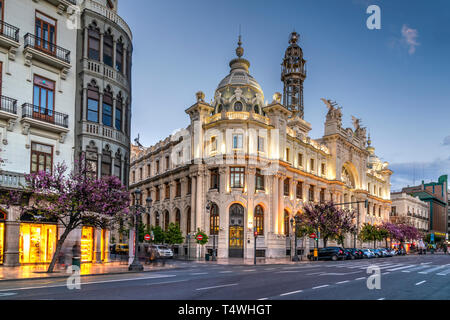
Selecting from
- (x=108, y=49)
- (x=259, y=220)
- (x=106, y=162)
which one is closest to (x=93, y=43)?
(x=108, y=49)

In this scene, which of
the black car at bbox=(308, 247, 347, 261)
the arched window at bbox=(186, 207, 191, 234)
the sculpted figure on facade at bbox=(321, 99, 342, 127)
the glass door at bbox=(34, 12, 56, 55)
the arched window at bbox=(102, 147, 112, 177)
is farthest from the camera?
the sculpted figure on facade at bbox=(321, 99, 342, 127)

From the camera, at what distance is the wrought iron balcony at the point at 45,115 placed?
25.8m

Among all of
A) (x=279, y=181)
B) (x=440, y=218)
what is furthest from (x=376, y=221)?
(x=440, y=218)

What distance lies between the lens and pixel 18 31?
2556 cm

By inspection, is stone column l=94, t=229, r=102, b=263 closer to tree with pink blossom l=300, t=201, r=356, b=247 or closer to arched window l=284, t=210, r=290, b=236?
arched window l=284, t=210, r=290, b=236

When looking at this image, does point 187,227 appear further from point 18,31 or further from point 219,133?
point 18,31

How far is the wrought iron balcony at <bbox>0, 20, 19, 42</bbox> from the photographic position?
2494 centimetres

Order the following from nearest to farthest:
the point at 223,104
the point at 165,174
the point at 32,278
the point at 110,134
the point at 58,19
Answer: the point at 32,278 < the point at 58,19 < the point at 110,134 < the point at 223,104 < the point at 165,174

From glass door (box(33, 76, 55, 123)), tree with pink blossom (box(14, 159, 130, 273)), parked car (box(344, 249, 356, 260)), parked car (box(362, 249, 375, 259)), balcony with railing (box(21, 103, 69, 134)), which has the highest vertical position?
glass door (box(33, 76, 55, 123))

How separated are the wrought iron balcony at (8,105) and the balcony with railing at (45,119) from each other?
54cm

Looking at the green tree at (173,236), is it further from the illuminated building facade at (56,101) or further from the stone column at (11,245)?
the stone column at (11,245)

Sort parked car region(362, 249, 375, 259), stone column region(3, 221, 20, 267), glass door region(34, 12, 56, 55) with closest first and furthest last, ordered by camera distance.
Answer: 1. stone column region(3, 221, 20, 267)
2. glass door region(34, 12, 56, 55)
3. parked car region(362, 249, 375, 259)

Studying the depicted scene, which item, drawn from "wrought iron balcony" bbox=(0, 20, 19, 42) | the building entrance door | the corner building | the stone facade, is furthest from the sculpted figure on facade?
"wrought iron balcony" bbox=(0, 20, 19, 42)
